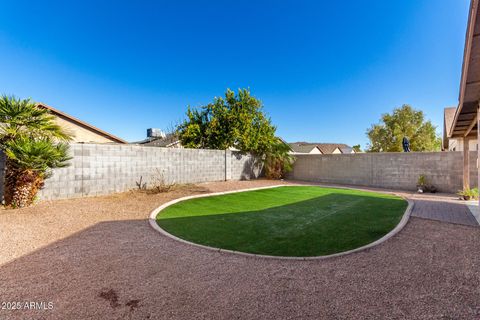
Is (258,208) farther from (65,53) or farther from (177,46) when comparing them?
(65,53)

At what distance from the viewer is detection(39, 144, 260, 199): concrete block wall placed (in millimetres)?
7641

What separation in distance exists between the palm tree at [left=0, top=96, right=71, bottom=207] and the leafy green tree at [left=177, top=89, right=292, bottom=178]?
915 centimetres

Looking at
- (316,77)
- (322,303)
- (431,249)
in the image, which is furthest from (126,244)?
(316,77)

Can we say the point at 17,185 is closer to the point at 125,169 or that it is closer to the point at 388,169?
the point at 125,169

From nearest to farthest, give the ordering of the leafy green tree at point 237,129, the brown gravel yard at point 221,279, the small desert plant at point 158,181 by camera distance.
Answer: the brown gravel yard at point 221,279 < the small desert plant at point 158,181 < the leafy green tree at point 237,129

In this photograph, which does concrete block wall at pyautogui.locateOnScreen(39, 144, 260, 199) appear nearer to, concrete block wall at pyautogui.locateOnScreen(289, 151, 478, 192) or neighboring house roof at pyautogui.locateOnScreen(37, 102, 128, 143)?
concrete block wall at pyautogui.locateOnScreen(289, 151, 478, 192)

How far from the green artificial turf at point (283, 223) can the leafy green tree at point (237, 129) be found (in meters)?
7.21

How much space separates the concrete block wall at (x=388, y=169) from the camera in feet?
34.2

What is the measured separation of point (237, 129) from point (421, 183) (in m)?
10.9

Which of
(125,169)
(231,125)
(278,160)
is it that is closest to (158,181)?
(125,169)

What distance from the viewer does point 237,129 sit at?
14.6 meters

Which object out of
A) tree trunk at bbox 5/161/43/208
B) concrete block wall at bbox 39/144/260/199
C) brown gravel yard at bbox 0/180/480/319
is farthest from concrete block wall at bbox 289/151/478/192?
tree trunk at bbox 5/161/43/208

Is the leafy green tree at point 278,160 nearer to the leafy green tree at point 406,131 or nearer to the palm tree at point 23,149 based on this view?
the palm tree at point 23,149

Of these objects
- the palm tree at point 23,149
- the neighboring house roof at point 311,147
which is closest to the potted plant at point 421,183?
the palm tree at point 23,149
